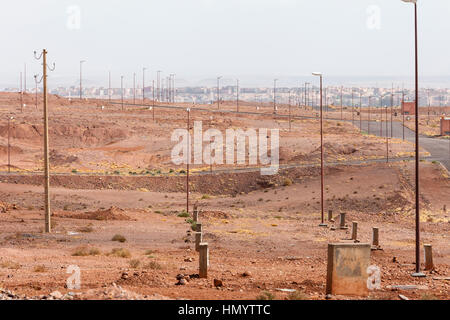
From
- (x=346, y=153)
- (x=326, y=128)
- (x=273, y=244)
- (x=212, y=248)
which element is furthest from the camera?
(x=326, y=128)

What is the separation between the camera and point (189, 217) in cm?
5109

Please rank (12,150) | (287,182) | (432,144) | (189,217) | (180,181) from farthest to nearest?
1. (432,144)
2. (12,150)
3. (180,181)
4. (287,182)
5. (189,217)

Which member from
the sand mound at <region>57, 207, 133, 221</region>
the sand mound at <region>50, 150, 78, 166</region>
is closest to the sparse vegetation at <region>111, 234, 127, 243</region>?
the sand mound at <region>57, 207, 133, 221</region>

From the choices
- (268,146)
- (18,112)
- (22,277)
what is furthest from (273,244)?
(18,112)

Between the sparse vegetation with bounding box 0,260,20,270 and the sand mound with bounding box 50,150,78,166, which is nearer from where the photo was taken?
the sparse vegetation with bounding box 0,260,20,270

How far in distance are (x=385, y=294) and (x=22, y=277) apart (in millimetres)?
11078

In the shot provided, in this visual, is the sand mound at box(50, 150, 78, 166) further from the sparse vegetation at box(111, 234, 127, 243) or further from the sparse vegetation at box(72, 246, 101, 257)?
the sparse vegetation at box(72, 246, 101, 257)

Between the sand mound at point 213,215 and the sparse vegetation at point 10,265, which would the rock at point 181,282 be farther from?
the sand mound at point 213,215

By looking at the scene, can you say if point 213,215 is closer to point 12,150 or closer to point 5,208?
point 5,208

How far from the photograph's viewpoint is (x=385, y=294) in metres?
19.7

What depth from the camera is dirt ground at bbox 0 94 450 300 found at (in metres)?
22.3

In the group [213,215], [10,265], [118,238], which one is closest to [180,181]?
[213,215]
